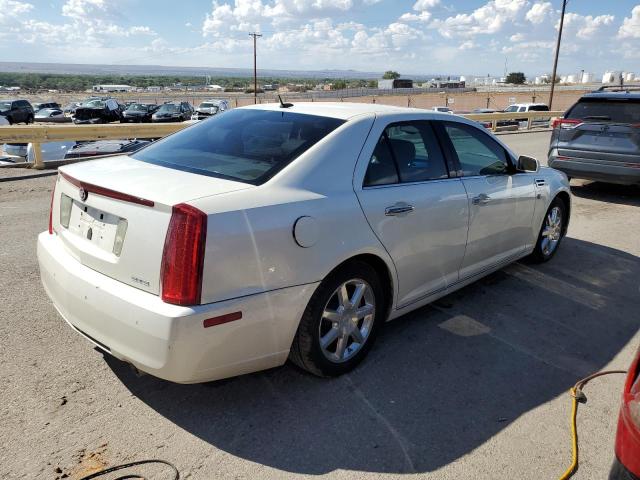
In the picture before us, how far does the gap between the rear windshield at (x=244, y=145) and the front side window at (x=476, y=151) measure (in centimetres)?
123

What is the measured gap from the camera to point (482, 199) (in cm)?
417

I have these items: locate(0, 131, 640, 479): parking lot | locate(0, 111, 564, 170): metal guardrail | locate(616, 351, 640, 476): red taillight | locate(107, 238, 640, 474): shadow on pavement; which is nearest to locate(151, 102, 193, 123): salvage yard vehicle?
locate(0, 111, 564, 170): metal guardrail

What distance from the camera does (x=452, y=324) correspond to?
4.14 metres

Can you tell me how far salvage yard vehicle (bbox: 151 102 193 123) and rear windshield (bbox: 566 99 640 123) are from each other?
25163mm

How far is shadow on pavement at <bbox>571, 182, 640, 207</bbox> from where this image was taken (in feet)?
29.9

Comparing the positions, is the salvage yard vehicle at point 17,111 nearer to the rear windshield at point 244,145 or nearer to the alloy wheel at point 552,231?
the rear windshield at point 244,145

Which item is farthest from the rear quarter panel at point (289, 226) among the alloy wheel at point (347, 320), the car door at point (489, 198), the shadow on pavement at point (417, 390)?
the car door at point (489, 198)

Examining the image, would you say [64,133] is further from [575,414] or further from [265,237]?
[575,414]

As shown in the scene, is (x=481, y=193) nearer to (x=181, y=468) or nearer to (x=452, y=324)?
(x=452, y=324)

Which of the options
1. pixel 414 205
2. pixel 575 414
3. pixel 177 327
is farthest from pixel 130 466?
pixel 575 414

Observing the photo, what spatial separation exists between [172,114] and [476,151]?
28609 mm

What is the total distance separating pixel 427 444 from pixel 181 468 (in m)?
1.23

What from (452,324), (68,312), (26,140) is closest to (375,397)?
(452,324)

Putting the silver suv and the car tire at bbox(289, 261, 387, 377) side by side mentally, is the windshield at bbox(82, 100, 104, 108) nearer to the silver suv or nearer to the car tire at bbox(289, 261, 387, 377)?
the silver suv
